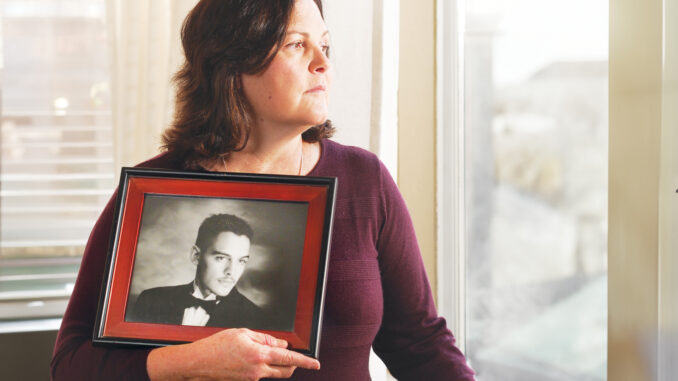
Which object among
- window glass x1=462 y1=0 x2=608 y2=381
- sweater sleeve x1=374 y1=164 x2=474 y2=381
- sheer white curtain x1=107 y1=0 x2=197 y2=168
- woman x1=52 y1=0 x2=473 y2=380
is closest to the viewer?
woman x1=52 y1=0 x2=473 y2=380

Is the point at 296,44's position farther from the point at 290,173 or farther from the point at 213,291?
the point at 213,291

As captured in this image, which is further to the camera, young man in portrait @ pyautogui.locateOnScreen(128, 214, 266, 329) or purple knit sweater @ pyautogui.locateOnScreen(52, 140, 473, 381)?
purple knit sweater @ pyautogui.locateOnScreen(52, 140, 473, 381)

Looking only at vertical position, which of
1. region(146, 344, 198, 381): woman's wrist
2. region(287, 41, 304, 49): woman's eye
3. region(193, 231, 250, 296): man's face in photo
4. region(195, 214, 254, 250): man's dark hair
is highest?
region(287, 41, 304, 49): woman's eye

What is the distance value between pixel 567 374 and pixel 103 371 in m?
1.05

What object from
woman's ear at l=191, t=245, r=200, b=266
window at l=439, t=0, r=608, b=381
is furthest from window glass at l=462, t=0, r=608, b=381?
woman's ear at l=191, t=245, r=200, b=266

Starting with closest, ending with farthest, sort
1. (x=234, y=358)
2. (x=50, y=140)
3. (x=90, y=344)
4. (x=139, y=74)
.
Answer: (x=234, y=358)
(x=90, y=344)
(x=139, y=74)
(x=50, y=140)

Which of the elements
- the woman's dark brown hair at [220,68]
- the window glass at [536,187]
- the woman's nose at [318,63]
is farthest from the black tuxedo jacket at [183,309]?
the window glass at [536,187]

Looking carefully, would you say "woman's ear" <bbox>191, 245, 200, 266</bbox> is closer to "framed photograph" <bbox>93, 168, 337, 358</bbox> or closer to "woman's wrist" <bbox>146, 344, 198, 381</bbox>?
"framed photograph" <bbox>93, 168, 337, 358</bbox>

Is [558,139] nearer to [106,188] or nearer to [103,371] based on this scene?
[103,371]

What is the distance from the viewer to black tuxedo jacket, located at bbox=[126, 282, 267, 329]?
893 millimetres

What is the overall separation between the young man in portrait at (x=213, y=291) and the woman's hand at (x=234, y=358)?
0.12ft

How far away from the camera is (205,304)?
35.5 inches

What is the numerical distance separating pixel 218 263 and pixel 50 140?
124 centimetres

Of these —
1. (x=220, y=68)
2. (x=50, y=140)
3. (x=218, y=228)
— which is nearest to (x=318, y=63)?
(x=220, y=68)
